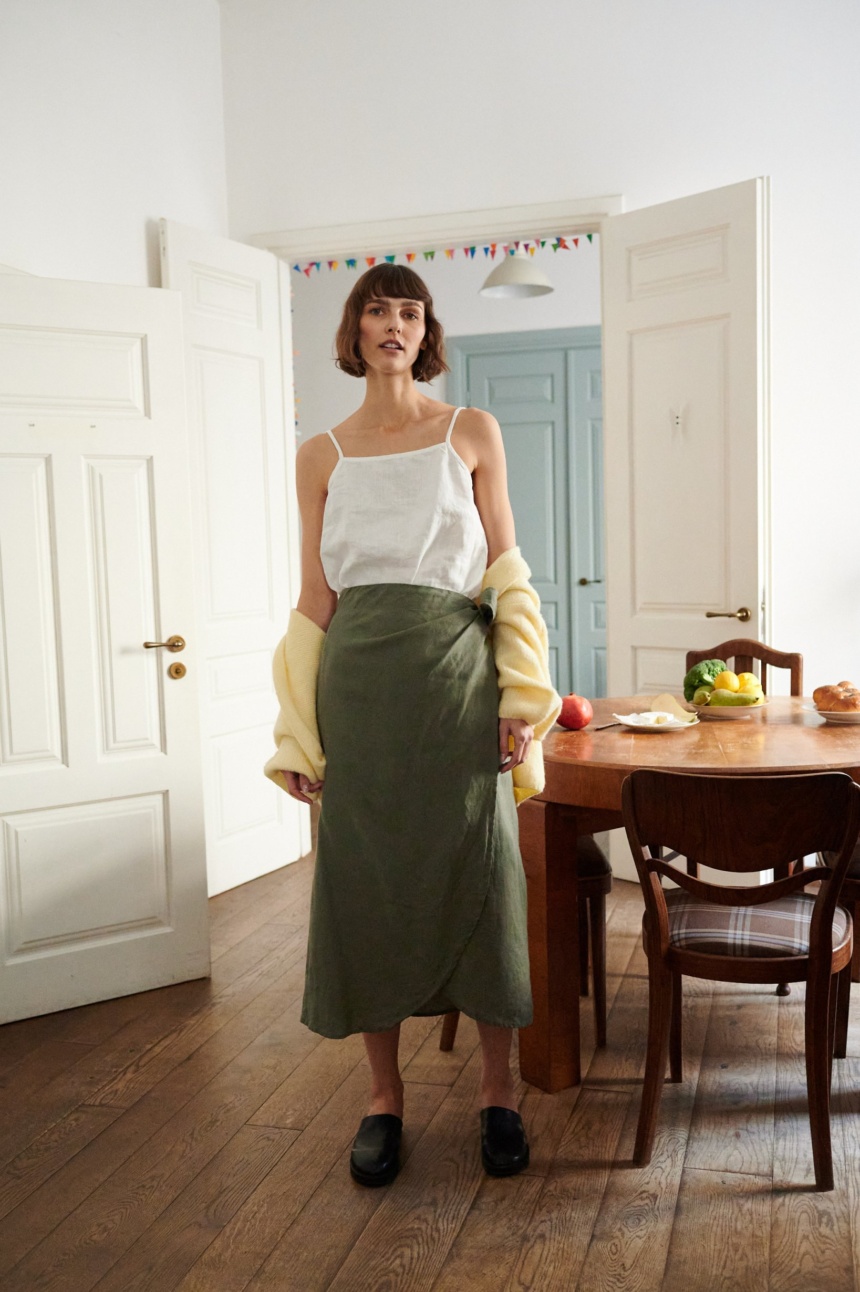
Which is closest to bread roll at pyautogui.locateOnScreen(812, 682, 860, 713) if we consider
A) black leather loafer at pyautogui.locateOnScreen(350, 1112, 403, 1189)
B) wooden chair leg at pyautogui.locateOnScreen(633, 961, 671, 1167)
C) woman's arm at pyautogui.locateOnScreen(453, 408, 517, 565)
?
wooden chair leg at pyautogui.locateOnScreen(633, 961, 671, 1167)

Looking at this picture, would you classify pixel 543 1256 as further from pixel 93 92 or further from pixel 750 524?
pixel 93 92

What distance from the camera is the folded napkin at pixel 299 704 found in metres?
2.10

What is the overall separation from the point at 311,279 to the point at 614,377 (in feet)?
11.0

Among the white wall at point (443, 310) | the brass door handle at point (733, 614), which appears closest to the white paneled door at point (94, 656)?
the brass door handle at point (733, 614)

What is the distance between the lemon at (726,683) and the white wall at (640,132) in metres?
1.28

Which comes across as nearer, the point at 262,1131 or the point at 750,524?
the point at 262,1131

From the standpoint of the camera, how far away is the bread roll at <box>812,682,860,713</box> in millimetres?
2641

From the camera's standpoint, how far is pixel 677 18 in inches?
153

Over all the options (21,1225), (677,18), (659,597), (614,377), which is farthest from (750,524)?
(21,1225)

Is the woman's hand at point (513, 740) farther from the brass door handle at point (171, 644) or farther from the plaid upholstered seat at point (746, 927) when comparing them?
the brass door handle at point (171, 644)

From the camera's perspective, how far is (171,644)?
10.2 ft

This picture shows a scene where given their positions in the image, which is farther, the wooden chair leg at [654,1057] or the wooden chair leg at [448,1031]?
the wooden chair leg at [448,1031]

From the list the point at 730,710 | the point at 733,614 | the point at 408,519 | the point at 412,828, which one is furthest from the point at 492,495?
the point at 733,614

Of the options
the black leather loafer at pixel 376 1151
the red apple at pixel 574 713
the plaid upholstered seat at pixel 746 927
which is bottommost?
the black leather loafer at pixel 376 1151
